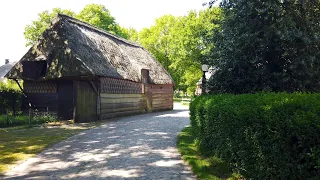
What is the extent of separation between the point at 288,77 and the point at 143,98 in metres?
19.0

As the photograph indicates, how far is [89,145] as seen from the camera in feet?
35.8

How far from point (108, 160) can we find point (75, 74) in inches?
443

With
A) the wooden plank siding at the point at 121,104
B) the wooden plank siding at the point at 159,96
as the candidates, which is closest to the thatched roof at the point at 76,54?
the wooden plank siding at the point at 121,104

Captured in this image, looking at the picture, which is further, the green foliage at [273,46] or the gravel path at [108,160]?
the green foliage at [273,46]

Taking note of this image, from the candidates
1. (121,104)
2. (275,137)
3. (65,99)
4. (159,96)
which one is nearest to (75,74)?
(65,99)

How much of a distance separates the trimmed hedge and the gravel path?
162 centimetres

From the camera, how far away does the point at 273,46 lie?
11.0m

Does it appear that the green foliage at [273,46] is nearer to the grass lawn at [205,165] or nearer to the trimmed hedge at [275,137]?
the grass lawn at [205,165]

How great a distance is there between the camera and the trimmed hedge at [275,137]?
3.87m

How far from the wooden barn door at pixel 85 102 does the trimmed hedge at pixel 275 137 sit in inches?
548

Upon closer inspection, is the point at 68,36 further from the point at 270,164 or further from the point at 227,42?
the point at 270,164

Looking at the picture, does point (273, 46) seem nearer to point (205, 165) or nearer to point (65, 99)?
point (205, 165)

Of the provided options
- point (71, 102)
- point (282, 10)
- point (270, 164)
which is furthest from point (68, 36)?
point (270, 164)

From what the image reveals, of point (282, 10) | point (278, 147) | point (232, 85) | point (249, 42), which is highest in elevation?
point (282, 10)
